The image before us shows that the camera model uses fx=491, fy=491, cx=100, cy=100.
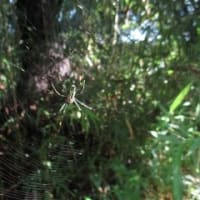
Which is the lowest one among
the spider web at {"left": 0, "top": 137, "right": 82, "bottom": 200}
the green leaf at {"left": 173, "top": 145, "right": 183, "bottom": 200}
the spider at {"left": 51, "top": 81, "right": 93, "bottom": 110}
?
the green leaf at {"left": 173, "top": 145, "right": 183, "bottom": 200}

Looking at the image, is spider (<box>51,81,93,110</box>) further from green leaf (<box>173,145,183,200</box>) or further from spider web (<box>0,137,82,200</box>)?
green leaf (<box>173,145,183,200</box>)

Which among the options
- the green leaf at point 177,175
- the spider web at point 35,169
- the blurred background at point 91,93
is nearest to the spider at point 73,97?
the blurred background at point 91,93

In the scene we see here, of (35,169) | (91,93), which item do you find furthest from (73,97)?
(35,169)

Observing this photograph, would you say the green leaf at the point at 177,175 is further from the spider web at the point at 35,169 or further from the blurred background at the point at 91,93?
the spider web at the point at 35,169

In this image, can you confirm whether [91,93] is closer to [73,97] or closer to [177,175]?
[73,97]

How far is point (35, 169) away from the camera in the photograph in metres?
1.74

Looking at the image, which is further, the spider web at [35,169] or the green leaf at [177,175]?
the spider web at [35,169]

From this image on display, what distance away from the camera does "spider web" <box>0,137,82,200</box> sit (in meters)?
1.70

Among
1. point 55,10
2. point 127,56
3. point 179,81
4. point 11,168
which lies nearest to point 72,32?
point 55,10

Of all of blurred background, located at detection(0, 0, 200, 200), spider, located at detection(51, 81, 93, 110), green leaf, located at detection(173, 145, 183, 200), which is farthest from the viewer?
blurred background, located at detection(0, 0, 200, 200)

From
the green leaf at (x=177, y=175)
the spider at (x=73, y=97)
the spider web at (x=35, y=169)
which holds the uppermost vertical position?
the spider at (x=73, y=97)

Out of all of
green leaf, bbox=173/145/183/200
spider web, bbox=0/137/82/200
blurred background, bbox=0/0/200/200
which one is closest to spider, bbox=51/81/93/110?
blurred background, bbox=0/0/200/200

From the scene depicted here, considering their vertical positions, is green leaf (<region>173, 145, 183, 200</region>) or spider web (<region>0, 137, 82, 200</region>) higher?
spider web (<region>0, 137, 82, 200</region>)

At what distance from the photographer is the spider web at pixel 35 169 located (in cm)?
170
